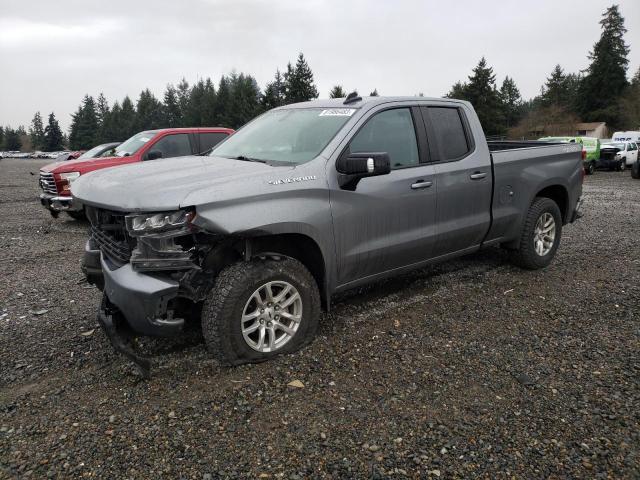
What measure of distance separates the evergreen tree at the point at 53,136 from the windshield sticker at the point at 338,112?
407ft

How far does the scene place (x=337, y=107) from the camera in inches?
161

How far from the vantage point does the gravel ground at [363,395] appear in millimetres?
2451

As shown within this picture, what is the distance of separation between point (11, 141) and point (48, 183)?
466 feet

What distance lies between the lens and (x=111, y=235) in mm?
3416

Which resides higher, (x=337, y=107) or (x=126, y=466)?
(x=337, y=107)

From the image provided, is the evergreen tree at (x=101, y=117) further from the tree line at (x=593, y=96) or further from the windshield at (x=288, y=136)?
the windshield at (x=288, y=136)

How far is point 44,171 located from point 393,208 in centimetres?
818

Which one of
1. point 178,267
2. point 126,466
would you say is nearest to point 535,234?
point 178,267

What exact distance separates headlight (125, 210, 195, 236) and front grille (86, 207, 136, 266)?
0.70 feet

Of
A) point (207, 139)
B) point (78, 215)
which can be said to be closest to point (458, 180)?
point (207, 139)

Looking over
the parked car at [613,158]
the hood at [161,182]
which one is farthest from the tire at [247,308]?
the parked car at [613,158]

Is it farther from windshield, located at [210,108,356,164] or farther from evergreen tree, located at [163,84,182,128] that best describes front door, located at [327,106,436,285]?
evergreen tree, located at [163,84,182,128]

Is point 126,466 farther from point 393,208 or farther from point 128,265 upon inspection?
point 393,208

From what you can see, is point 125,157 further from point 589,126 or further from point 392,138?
point 589,126
